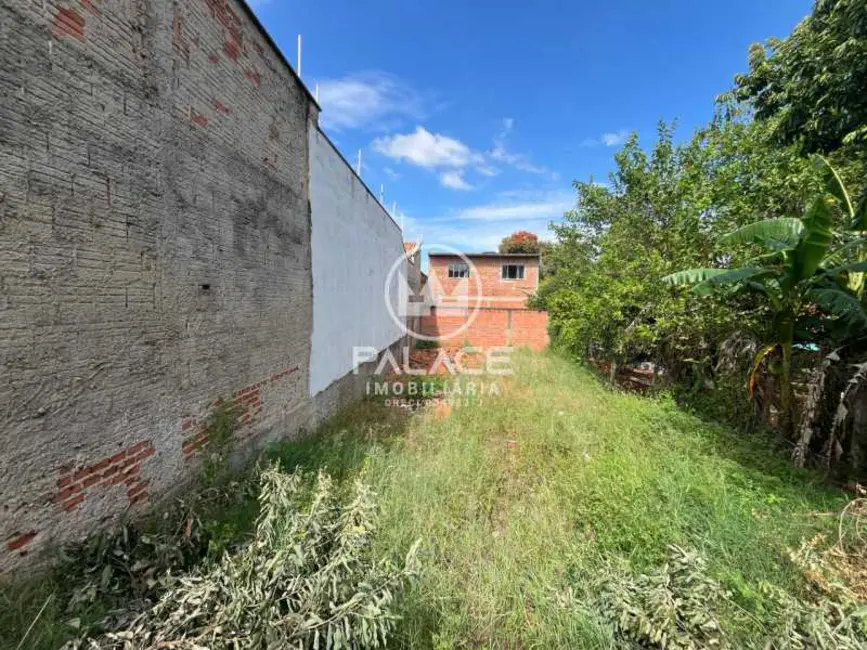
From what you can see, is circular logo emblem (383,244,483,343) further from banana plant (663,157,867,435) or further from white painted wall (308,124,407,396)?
banana plant (663,157,867,435)

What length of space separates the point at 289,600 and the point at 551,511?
270 centimetres

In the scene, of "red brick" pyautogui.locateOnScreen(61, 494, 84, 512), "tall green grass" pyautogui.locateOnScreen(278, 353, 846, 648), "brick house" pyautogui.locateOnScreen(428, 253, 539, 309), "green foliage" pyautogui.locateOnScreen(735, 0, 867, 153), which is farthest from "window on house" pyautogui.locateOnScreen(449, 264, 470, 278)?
"red brick" pyautogui.locateOnScreen(61, 494, 84, 512)

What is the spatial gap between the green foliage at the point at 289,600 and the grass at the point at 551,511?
0.64m

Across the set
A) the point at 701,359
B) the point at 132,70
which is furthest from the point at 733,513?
the point at 132,70

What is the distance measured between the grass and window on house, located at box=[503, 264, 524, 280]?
18012mm

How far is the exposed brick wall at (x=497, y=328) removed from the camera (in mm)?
15281

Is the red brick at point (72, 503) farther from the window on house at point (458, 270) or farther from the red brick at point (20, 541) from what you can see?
the window on house at point (458, 270)

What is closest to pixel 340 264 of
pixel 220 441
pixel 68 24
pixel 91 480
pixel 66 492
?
pixel 220 441

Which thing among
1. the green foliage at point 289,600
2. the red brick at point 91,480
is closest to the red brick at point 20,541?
the red brick at point 91,480

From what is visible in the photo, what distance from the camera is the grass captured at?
7.34ft

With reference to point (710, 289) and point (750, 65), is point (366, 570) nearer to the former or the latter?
point (710, 289)

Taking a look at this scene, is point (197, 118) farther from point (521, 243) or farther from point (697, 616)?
point (521, 243)

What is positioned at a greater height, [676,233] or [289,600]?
[676,233]

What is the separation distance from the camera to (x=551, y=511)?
3.44 meters
